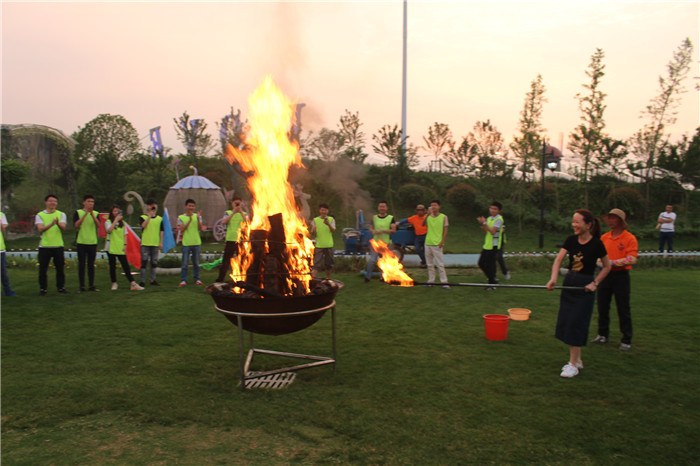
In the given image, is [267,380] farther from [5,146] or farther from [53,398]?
[5,146]

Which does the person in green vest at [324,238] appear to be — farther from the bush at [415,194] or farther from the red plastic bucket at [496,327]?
the bush at [415,194]

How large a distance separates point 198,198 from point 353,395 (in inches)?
803

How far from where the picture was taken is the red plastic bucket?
20.5 feet

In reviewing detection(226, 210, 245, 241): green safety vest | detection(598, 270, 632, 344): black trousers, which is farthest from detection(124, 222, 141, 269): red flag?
detection(598, 270, 632, 344): black trousers

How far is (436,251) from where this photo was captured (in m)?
10.1

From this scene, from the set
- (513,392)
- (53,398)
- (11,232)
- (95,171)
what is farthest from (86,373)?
(95,171)

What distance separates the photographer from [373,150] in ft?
102

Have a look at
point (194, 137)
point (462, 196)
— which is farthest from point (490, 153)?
point (194, 137)

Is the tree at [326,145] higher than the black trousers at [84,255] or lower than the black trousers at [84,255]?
higher

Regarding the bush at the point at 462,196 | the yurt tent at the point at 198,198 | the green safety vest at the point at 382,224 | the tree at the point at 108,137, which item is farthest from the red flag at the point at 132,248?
the tree at the point at 108,137

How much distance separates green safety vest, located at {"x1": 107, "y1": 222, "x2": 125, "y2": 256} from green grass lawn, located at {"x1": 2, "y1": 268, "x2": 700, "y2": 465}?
2042 millimetres

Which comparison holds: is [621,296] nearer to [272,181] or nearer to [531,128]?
[272,181]

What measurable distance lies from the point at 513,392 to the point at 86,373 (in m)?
4.43

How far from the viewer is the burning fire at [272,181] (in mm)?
5246
